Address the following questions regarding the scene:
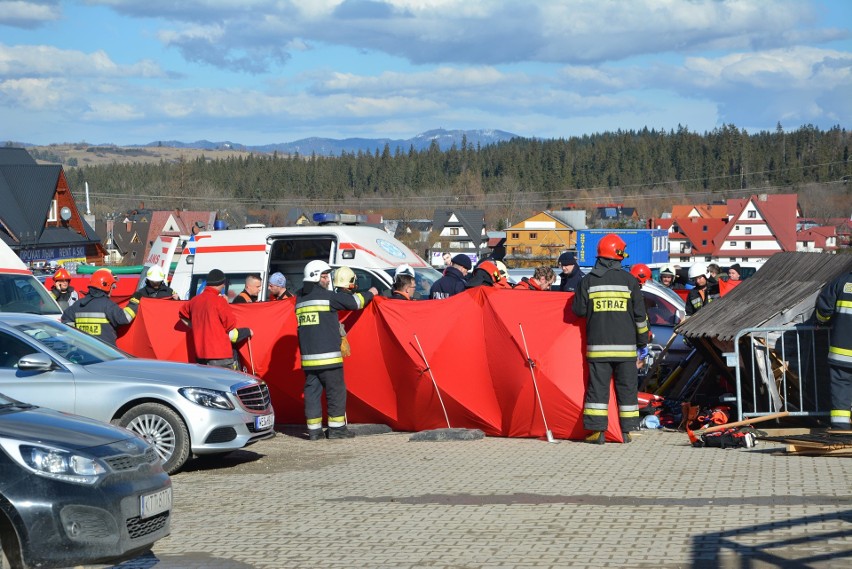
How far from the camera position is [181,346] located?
45.8 ft

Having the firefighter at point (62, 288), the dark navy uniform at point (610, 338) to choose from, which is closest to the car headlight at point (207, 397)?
the dark navy uniform at point (610, 338)

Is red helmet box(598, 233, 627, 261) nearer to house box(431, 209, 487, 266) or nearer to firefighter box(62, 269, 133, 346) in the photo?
firefighter box(62, 269, 133, 346)

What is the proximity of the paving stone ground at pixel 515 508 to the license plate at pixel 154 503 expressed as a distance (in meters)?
0.63

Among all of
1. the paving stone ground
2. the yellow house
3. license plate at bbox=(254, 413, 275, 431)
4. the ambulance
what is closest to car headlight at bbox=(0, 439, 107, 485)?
the paving stone ground

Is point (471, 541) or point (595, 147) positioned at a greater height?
point (595, 147)

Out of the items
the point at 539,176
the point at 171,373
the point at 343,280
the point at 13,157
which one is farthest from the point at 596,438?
the point at 539,176

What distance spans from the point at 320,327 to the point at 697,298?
595 centimetres

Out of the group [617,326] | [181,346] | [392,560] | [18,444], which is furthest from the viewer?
[181,346]

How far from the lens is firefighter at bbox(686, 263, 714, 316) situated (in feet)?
49.2

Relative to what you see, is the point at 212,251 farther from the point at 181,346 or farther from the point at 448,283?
the point at 448,283

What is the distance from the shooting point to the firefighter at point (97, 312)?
13.2 meters

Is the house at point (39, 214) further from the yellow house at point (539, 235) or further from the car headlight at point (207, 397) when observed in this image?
the yellow house at point (539, 235)

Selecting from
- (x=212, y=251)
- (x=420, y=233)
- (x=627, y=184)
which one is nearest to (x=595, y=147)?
(x=627, y=184)

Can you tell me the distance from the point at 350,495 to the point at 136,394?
2484mm
